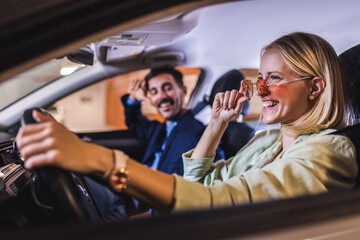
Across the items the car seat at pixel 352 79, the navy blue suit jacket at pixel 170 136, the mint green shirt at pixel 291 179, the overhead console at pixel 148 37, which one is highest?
the overhead console at pixel 148 37

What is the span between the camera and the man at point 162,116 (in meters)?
2.12

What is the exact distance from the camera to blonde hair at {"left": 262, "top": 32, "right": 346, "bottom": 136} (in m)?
1.44

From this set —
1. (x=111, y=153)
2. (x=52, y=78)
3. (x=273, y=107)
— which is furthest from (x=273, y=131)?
(x=52, y=78)

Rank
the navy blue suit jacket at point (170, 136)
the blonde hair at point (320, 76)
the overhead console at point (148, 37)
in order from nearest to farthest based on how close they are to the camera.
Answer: the blonde hair at point (320, 76) → the overhead console at point (148, 37) → the navy blue suit jacket at point (170, 136)

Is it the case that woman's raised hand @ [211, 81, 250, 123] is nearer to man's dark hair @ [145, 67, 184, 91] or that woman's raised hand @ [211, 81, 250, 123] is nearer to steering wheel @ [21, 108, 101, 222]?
steering wheel @ [21, 108, 101, 222]

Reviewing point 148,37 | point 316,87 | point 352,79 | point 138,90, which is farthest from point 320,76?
point 138,90

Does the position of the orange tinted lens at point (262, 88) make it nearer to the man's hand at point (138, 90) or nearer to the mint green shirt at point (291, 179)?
the mint green shirt at point (291, 179)

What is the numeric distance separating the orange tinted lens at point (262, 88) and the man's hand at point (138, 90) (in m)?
1.41

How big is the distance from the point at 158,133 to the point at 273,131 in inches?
44.3

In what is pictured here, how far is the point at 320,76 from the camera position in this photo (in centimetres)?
146

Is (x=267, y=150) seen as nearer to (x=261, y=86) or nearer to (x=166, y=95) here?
(x=261, y=86)

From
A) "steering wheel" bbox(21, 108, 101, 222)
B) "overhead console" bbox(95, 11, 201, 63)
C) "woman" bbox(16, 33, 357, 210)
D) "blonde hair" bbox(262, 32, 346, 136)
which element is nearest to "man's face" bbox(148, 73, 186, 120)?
"overhead console" bbox(95, 11, 201, 63)

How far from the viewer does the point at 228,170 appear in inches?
64.6

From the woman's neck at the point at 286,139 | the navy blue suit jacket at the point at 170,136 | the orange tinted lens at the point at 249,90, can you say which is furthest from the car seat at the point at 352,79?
the navy blue suit jacket at the point at 170,136
